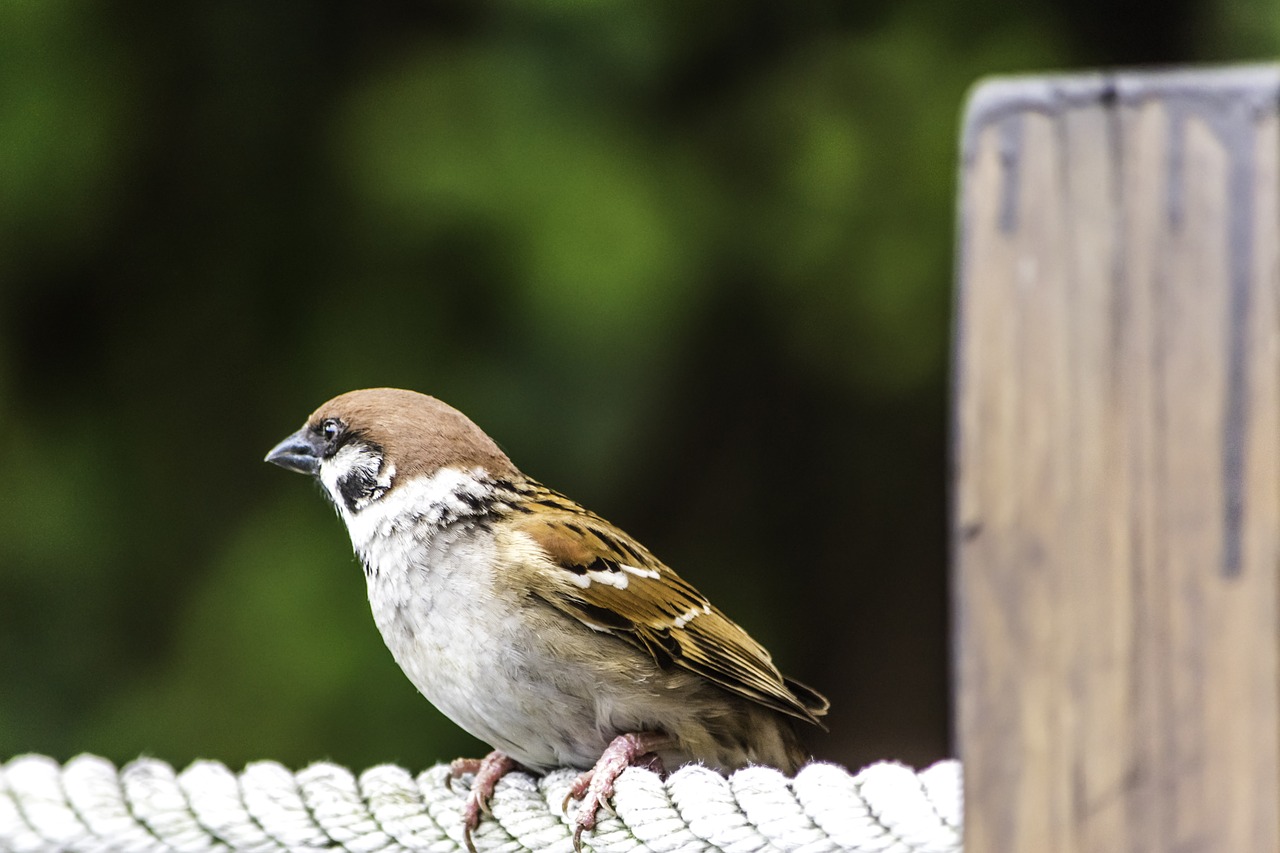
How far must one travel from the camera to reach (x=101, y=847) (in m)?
1.79

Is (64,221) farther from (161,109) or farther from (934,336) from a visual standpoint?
(934,336)

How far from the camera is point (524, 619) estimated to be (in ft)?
6.31

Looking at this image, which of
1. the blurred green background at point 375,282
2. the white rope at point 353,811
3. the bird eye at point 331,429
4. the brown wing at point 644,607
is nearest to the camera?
the white rope at point 353,811

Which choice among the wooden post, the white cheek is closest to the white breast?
the white cheek

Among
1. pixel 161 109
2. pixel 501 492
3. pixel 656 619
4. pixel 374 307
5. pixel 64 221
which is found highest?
pixel 161 109

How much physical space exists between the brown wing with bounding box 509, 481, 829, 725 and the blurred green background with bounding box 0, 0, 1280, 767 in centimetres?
129

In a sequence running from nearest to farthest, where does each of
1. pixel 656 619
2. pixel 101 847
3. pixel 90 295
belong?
pixel 101 847
pixel 656 619
pixel 90 295

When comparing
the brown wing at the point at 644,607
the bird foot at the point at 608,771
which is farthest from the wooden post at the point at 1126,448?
the brown wing at the point at 644,607

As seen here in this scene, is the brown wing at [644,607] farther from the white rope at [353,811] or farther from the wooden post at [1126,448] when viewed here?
the wooden post at [1126,448]

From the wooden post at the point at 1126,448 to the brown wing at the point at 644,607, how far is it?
116 centimetres

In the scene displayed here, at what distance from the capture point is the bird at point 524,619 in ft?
6.25

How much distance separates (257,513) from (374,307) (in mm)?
613

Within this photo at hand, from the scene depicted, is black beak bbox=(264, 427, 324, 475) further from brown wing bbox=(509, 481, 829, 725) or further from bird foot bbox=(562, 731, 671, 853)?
bird foot bbox=(562, 731, 671, 853)

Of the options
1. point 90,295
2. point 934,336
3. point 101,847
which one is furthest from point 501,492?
point 90,295
